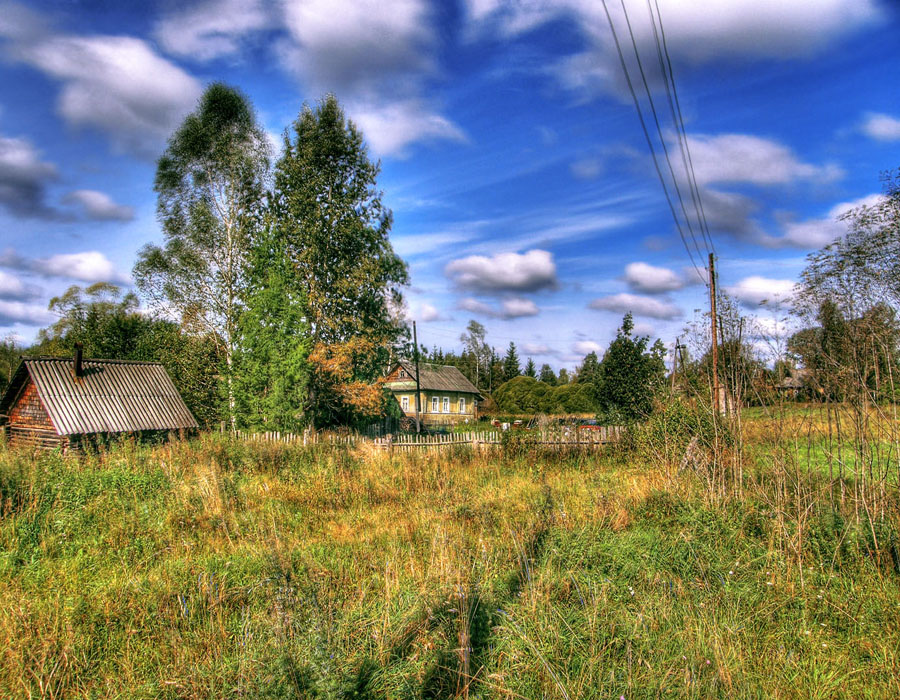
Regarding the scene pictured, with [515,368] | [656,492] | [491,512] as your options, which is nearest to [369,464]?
[491,512]

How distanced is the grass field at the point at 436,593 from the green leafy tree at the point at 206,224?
13058 mm

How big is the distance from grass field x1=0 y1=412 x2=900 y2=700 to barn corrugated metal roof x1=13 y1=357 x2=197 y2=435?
9.76 m

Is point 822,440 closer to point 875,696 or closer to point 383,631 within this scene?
point 875,696

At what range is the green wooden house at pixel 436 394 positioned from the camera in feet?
143

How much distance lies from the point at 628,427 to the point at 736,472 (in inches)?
243

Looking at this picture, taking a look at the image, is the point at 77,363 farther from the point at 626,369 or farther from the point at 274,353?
the point at 626,369

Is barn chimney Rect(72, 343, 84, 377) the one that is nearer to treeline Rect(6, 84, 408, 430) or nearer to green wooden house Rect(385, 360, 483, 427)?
treeline Rect(6, 84, 408, 430)

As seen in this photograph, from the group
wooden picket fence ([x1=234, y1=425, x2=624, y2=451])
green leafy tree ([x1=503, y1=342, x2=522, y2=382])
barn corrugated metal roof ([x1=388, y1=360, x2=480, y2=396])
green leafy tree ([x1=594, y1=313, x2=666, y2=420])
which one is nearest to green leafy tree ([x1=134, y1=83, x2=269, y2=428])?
wooden picket fence ([x1=234, y1=425, x2=624, y2=451])

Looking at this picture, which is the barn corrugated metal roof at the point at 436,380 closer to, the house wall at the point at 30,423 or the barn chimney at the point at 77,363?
the barn chimney at the point at 77,363

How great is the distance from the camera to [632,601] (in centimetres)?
387

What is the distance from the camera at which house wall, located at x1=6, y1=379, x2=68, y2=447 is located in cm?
1600

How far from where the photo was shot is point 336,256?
809 inches

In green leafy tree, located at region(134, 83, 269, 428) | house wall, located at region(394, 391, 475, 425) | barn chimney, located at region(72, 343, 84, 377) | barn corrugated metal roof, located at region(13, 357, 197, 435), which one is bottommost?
house wall, located at region(394, 391, 475, 425)

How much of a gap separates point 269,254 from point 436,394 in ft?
94.2
